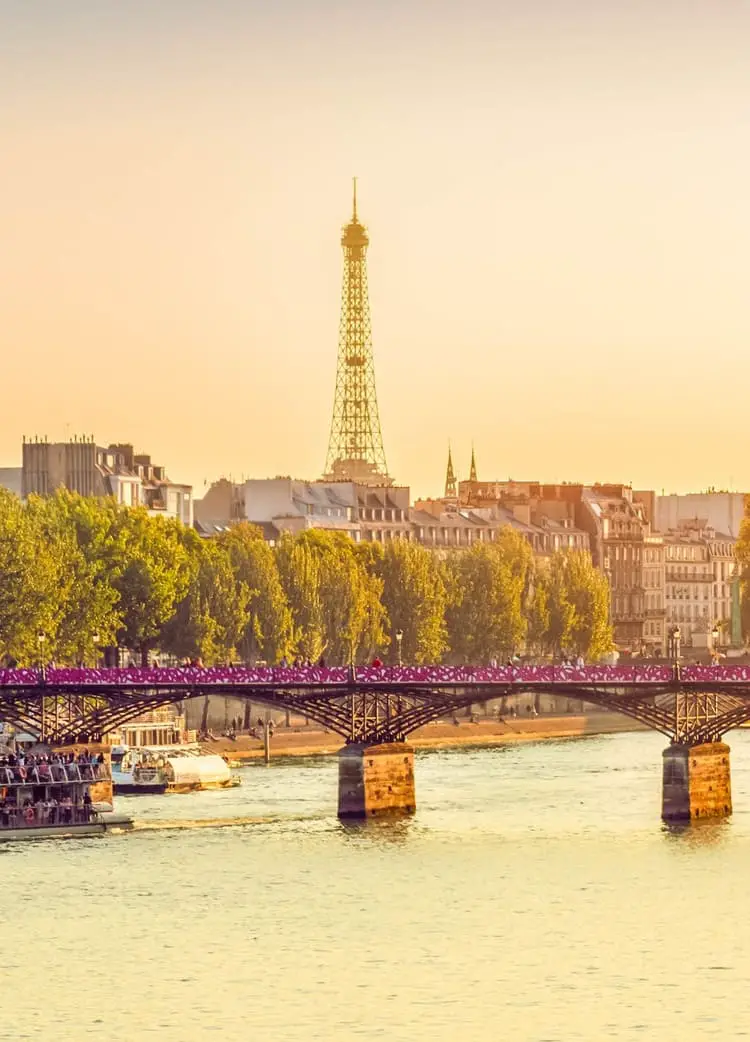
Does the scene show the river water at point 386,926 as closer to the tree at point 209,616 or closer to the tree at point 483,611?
the tree at point 209,616

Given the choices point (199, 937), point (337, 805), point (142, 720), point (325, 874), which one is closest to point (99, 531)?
point (142, 720)

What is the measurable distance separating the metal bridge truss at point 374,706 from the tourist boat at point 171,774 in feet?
17.9

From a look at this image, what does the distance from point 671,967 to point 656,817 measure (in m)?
33.2

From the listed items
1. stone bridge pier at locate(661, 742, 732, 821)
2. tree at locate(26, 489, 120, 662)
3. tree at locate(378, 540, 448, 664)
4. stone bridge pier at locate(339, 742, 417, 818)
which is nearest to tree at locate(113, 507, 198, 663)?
tree at locate(26, 489, 120, 662)

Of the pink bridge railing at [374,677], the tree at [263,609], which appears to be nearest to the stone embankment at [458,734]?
the tree at [263,609]

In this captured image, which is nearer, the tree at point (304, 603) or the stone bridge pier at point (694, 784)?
the stone bridge pier at point (694, 784)

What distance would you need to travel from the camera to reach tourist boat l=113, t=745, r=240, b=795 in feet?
439

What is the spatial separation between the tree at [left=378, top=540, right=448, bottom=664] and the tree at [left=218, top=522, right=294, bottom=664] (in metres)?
12.2

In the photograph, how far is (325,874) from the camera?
332 feet

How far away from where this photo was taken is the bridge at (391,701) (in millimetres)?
117062

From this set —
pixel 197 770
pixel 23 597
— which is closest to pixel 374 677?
pixel 197 770

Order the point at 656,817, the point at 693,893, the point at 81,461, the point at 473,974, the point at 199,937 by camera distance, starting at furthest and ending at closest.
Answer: the point at 81,461, the point at 656,817, the point at 693,893, the point at 199,937, the point at 473,974

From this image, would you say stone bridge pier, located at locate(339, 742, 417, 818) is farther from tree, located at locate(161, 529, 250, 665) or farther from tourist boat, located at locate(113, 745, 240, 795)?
tree, located at locate(161, 529, 250, 665)

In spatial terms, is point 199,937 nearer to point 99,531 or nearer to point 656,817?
point 656,817
